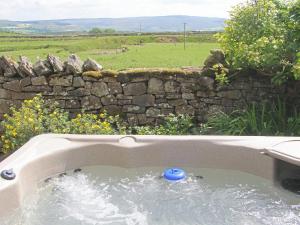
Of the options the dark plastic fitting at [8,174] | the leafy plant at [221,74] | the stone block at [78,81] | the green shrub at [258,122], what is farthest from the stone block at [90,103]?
the dark plastic fitting at [8,174]

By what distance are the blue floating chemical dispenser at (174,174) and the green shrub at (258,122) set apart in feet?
3.87

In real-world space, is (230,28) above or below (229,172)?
above

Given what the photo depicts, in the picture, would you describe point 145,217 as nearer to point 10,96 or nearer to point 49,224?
point 49,224

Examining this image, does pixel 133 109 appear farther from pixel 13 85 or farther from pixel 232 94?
pixel 13 85

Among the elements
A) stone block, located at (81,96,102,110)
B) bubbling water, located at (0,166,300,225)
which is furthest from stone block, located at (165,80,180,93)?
bubbling water, located at (0,166,300,225)

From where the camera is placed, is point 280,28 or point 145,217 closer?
point 145,217

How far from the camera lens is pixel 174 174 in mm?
3451

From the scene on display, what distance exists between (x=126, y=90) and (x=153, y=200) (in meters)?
2.02

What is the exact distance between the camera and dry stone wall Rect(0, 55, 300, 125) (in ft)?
16.0

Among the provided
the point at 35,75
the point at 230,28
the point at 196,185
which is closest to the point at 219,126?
the point at 230,28

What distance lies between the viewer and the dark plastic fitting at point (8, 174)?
2.92 m

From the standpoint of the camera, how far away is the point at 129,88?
4.98m

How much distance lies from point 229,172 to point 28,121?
2039mm

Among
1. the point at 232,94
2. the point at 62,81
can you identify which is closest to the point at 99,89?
the point at 62,81
